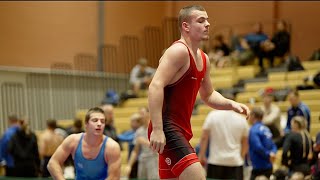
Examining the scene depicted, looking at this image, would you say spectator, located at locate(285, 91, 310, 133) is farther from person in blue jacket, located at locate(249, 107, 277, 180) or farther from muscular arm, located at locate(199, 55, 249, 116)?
muscular arm, located at locate(199, 55, 249, 116)

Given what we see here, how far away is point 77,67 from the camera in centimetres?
1855

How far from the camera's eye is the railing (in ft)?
53.7

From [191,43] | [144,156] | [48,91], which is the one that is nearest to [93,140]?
[191,43]

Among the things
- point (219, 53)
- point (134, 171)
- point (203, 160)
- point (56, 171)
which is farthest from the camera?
point (219, 53)

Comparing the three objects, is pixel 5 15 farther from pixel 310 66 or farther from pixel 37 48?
pixel 310 66

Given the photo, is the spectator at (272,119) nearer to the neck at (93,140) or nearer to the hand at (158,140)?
the neck at (93,140)

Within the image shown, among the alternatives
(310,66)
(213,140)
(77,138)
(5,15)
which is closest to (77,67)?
(5,15)

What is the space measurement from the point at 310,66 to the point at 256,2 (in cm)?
498

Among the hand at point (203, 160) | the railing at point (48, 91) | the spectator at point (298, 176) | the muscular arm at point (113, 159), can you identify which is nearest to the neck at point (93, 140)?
the muscular arm at point (113, 159)

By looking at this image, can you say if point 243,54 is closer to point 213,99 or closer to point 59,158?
point 59,158

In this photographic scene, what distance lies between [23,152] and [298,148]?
489cm

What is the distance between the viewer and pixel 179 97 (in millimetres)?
5223

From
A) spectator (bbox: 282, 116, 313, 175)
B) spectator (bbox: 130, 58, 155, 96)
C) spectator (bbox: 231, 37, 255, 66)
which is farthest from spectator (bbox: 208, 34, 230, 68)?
spectator (bbox: 282, 116, 313, 175)

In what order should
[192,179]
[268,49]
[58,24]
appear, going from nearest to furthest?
[192,179], [268,49], [58,24]
